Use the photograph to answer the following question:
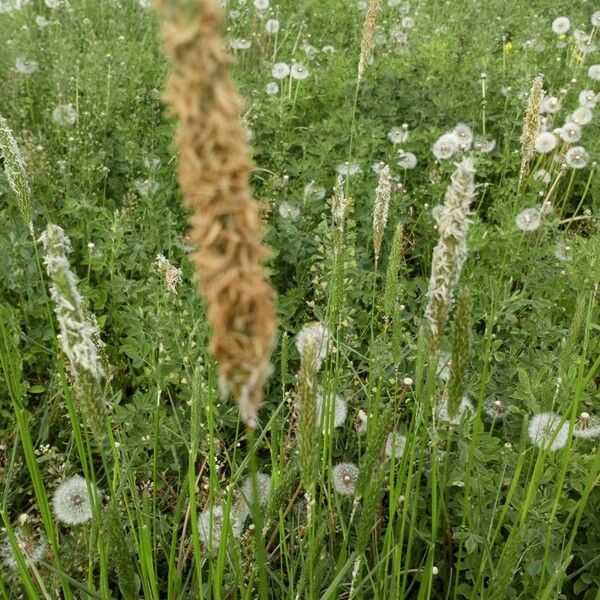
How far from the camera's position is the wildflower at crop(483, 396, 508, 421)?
2.46m

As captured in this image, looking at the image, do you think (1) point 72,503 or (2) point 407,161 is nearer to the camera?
(1) point 72,503

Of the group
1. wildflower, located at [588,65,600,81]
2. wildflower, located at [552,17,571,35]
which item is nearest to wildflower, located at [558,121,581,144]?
wildflower, located at [588,65,600,81]

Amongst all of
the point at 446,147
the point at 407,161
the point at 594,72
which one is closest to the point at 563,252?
the point at 446,147

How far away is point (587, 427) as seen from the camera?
7.58ft

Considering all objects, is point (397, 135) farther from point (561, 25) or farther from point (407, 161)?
point (561, 25)

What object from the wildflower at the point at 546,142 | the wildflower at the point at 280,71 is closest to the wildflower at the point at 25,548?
the wildflower at the point at 546,142

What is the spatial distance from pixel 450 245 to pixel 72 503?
1554 mm

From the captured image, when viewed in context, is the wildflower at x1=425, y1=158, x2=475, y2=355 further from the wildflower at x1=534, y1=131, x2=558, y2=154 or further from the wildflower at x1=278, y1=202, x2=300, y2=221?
the wildflower at x1=534, y1=131, x2=558, y2=154

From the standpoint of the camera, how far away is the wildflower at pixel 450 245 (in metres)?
1.13

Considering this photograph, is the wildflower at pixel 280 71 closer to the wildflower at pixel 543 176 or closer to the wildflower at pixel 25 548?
the wildflower at pixel 543 176

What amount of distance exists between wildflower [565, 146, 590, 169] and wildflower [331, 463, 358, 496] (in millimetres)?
2499

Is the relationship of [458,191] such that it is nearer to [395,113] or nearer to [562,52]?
[395,113]

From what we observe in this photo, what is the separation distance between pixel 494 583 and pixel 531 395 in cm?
75

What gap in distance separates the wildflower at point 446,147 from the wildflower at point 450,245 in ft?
8.78
